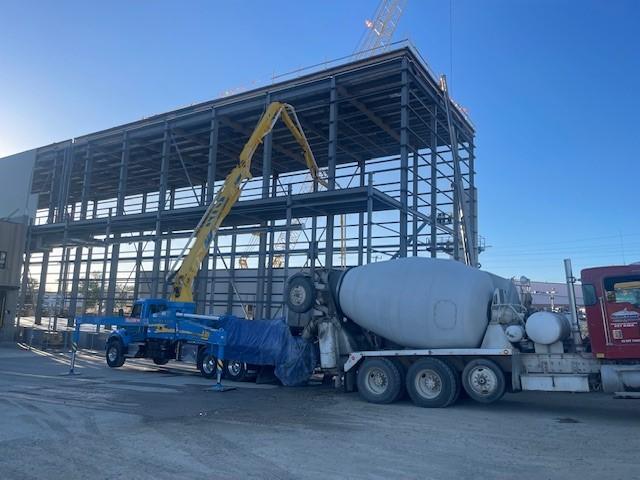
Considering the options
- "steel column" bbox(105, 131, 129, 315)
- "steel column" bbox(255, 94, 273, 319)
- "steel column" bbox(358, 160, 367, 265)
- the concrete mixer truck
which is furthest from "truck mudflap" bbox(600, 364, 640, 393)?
"steel column" bbox(105, 131, 129, 315)

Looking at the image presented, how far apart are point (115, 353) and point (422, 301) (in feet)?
43.8

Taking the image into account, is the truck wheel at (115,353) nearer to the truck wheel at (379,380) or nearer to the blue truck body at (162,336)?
the blue truck body at (162,336)

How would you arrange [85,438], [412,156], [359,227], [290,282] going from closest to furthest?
[85,438], [290,282], [359,227], [412,156]

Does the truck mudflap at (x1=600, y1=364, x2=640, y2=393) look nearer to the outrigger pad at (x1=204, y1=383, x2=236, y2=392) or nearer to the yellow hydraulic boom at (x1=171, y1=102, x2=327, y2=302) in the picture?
the outrigger pad at (x1=204, y1=383, x2=236, y2=392)

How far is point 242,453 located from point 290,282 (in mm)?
8088

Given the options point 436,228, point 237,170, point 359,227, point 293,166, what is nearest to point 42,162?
point 293,166

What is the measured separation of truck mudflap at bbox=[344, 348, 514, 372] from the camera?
467 inches

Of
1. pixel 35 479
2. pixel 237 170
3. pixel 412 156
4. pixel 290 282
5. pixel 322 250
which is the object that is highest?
pixel 412 156

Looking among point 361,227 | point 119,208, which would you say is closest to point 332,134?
point 361,227

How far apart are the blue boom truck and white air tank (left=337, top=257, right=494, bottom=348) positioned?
3.05 metres

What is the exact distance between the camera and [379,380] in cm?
1330

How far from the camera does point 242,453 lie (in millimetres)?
7883

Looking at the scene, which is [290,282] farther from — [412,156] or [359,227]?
[412,156]

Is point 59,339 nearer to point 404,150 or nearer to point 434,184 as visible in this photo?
point 404,150
